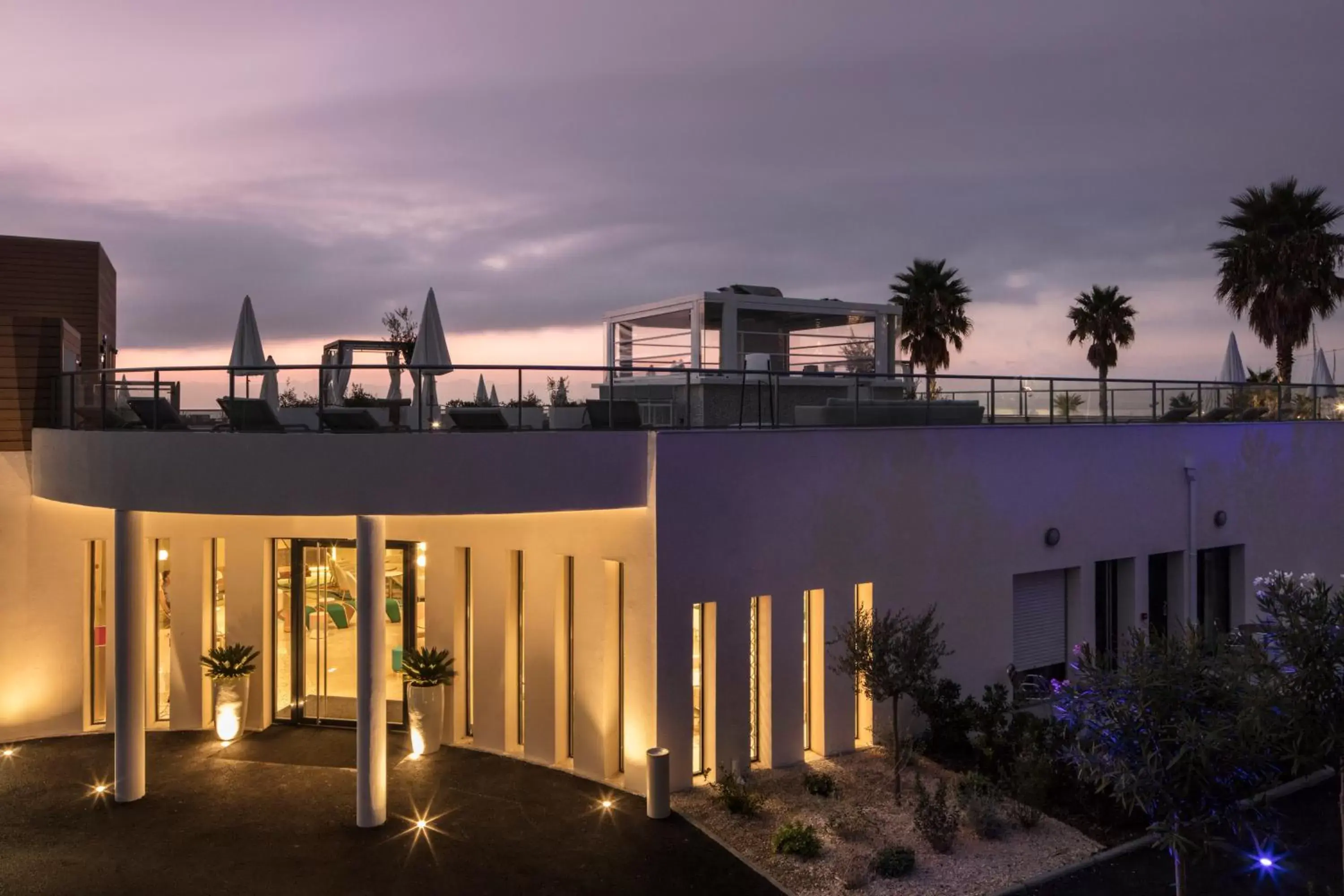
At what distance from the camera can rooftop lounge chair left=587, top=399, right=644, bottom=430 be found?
10.2 m

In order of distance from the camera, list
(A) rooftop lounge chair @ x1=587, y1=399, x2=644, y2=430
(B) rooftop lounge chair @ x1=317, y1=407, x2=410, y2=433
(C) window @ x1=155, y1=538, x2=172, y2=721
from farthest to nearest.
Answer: (C) window @ x1=155, y1=538, x2=172, y2=721 → (A) rooftop lounge chair @ x1=587, y1=399, x2=644, y2=430 → (B) rooftop lounge chair @ x1=317, y1=407, x2=410, y2=433

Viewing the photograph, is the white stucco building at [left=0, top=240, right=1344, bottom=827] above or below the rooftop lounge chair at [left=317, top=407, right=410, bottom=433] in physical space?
below

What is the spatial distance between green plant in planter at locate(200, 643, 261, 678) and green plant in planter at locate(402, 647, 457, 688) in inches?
93.5

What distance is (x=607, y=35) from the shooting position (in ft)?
54.1

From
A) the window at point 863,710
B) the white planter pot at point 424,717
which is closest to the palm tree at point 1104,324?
the window at point 863,710

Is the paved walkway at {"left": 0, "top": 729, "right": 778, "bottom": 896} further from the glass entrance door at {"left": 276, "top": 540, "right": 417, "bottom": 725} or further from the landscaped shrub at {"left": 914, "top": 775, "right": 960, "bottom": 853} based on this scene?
the landscaped shrub at {"left": 914, "top": 775, "right": 960, "bottom": 853}

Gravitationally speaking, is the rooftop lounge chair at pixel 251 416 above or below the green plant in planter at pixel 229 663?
above


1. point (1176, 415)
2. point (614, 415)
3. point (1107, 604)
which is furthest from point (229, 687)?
point (1176, 415)

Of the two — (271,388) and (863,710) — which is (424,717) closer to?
(271,388)

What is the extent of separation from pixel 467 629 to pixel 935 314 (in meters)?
22.9

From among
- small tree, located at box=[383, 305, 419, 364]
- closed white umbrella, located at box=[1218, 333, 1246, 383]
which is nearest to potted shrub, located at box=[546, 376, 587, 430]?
closed white umbrella, located at box=[1218, 333, 1246, 383]

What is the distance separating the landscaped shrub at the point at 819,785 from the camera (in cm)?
1003

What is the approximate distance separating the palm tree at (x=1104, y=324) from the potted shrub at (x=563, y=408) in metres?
26.8

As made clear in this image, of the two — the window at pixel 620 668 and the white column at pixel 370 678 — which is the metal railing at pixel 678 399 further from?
the window at pixel 620 668
